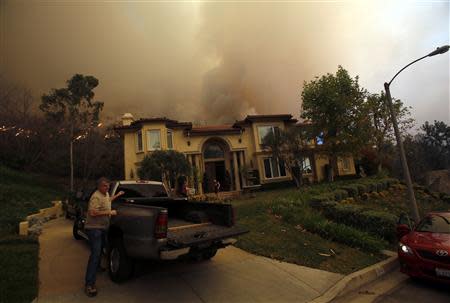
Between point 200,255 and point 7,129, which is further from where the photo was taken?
point 7,129

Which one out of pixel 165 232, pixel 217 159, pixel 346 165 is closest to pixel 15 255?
pixel 165 232

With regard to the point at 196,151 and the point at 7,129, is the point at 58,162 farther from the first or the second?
the point at 196,151

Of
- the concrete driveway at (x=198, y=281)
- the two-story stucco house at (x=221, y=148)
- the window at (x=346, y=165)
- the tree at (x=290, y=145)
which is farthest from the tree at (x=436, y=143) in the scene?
the concrete driveway at (x=198, y=281)

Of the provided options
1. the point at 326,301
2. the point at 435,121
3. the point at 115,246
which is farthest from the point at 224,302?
the point at 435,121

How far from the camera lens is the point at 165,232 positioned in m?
4.62

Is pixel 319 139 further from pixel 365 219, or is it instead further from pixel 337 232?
pixel 337 232

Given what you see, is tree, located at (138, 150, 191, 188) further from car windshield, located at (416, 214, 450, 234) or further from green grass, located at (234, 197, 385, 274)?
car windshield, located at (416, 214, 450, 234)

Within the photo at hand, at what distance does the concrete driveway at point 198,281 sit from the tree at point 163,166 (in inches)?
432

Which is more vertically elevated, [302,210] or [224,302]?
[302,210]

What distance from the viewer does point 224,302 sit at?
468 cm

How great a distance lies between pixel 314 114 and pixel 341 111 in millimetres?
2033

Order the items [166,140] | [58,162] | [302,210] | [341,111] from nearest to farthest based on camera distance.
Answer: [302,210] → [341,111] → [166,140] → [58,162]

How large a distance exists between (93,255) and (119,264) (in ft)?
1.77

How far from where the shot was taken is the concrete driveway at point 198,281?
189 inches
